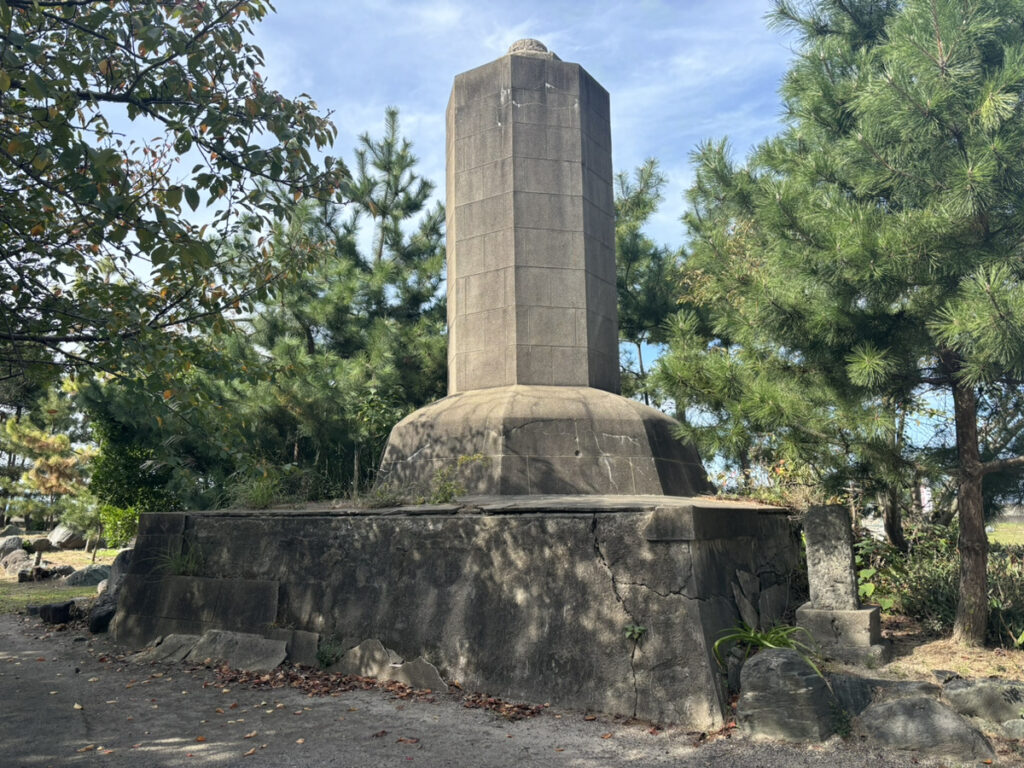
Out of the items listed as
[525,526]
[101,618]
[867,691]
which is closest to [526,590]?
[525,526]

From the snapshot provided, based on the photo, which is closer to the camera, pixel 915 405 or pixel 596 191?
pixel 915 405

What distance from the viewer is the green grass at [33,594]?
33.0 ft

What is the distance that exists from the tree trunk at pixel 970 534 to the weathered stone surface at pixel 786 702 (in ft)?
8.70

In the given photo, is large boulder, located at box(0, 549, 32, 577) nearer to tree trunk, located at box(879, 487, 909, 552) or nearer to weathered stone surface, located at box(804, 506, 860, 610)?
weathered stone surface, located at box(804, 506, 860, 610)

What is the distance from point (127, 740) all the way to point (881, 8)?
7835 millimetres

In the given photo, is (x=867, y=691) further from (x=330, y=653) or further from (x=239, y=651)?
(x=239, y=651)

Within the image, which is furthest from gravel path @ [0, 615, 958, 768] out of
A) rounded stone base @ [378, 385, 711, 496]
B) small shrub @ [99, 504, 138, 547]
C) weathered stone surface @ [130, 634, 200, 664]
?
small shrub @ [99, 504, 138, 547]

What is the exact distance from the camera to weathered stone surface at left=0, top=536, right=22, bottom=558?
1672 cm

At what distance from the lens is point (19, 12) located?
470 centimetres

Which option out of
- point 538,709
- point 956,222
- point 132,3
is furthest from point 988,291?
point 132,3

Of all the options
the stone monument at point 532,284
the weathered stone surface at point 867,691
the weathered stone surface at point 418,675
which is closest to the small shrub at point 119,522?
the stone monument at point 532,284

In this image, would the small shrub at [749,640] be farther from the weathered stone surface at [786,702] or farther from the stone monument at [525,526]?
the weathered stone surface at [786,702]

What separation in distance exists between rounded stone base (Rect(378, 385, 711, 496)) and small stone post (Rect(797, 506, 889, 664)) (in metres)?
1.40

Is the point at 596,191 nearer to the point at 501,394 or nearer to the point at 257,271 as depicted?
the point at 501,394
